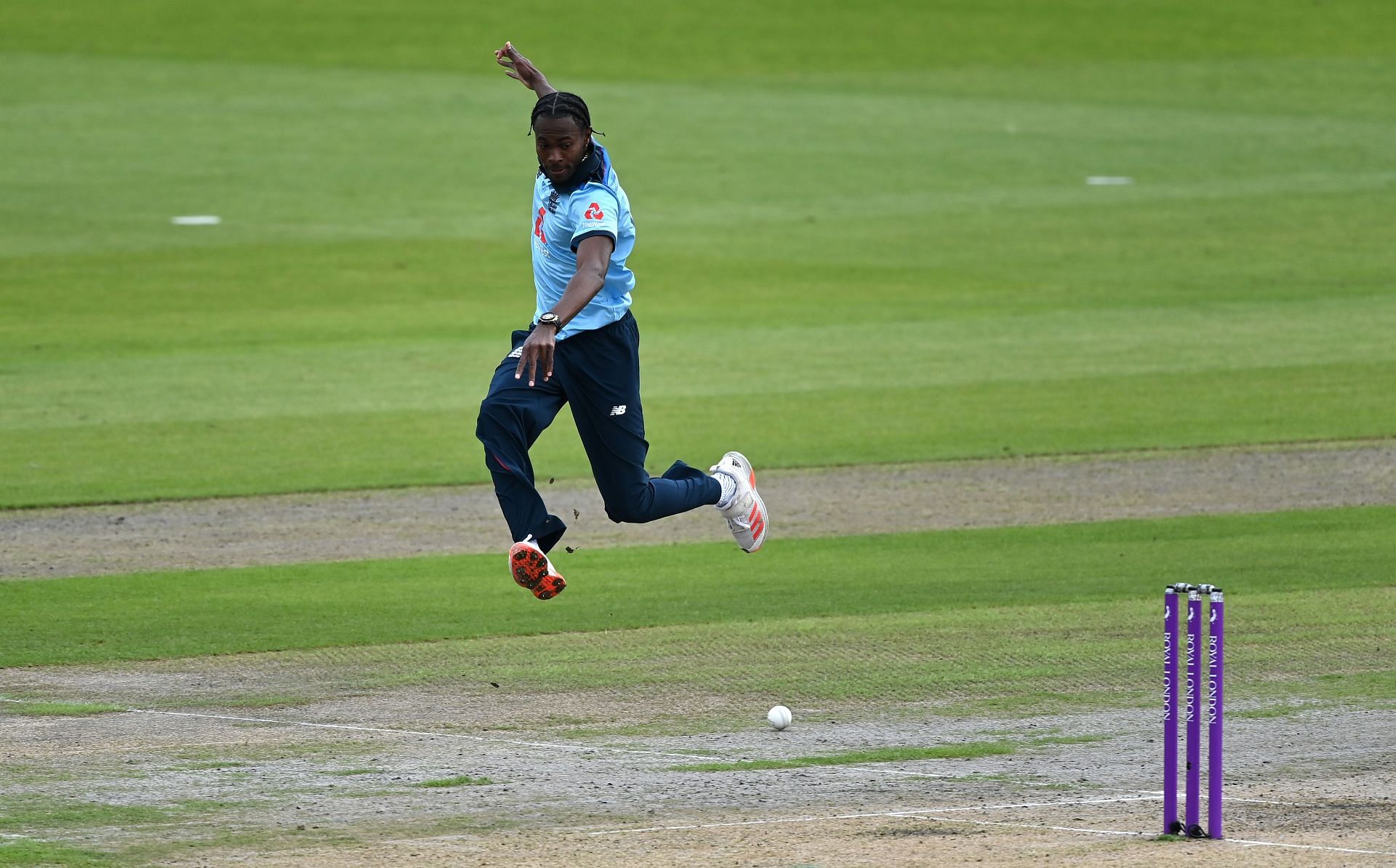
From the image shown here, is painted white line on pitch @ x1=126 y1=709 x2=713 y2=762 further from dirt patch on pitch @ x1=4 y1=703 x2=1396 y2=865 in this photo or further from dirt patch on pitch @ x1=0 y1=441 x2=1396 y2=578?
dirt patch on pitch @ x1=0 y1=441 x2=1396 y2=578

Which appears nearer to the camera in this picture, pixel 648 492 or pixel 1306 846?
pixel 1306 846

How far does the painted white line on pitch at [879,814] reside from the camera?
9109 mm

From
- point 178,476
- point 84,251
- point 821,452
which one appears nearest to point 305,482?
point 178,476

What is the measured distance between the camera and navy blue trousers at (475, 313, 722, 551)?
10391 millimetres

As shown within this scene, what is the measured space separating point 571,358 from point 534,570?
1217 millimetres

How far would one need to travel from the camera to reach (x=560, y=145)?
10266 millimetres

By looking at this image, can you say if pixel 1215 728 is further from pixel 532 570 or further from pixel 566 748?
pixel 566 748

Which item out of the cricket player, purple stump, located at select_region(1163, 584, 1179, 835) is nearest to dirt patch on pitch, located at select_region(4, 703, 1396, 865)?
purple stump, located at select_region(1163, 584, 1179, 835)

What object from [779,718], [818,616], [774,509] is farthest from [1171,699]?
[774,509]

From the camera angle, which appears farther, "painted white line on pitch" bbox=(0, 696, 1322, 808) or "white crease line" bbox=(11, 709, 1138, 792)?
"white crease line" bbox=(11, 709, 1138, 792)

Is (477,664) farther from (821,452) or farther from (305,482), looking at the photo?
(821,452)

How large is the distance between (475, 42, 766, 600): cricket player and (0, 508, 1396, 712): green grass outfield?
1694mm

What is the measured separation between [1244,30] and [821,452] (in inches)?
1533

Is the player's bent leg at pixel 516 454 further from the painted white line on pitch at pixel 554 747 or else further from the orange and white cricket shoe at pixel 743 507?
the orange and white cricket shoe at pixel 743 507
